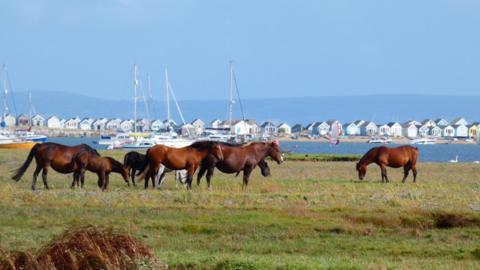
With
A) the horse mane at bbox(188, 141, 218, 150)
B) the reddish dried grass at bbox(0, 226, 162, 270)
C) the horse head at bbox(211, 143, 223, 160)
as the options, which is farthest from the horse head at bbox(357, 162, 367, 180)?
the reddish dried grass at bbox(0, 226, 162, 270)

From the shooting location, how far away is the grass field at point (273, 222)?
15.0m

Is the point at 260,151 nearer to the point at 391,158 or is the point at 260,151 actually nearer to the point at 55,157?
the point at 391,158

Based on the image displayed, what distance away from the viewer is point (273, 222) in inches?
750

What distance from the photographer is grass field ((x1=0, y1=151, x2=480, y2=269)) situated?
592 inches

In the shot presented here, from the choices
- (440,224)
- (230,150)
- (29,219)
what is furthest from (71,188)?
(440,224)

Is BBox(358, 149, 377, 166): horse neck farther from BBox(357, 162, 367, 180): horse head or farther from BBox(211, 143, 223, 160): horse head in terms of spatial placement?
BBox(211, 143, 223, 160): horse head

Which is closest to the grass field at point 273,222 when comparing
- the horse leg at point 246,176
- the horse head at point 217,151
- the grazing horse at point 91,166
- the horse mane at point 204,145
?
the horse leg at point 246,176

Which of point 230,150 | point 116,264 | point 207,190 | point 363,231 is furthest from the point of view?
point 230,150

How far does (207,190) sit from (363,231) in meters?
8.35

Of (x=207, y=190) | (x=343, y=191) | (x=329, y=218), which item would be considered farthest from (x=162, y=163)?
(x=329, y=218)

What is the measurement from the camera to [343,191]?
26.2 m

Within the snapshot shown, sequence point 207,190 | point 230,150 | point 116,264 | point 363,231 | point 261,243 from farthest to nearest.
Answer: point 230,150, point 207,190, point 363,231, point 261,243, point 116,264

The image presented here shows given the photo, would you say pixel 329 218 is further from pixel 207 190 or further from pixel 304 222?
pixel 207 190

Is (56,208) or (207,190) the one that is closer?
(56,208)
